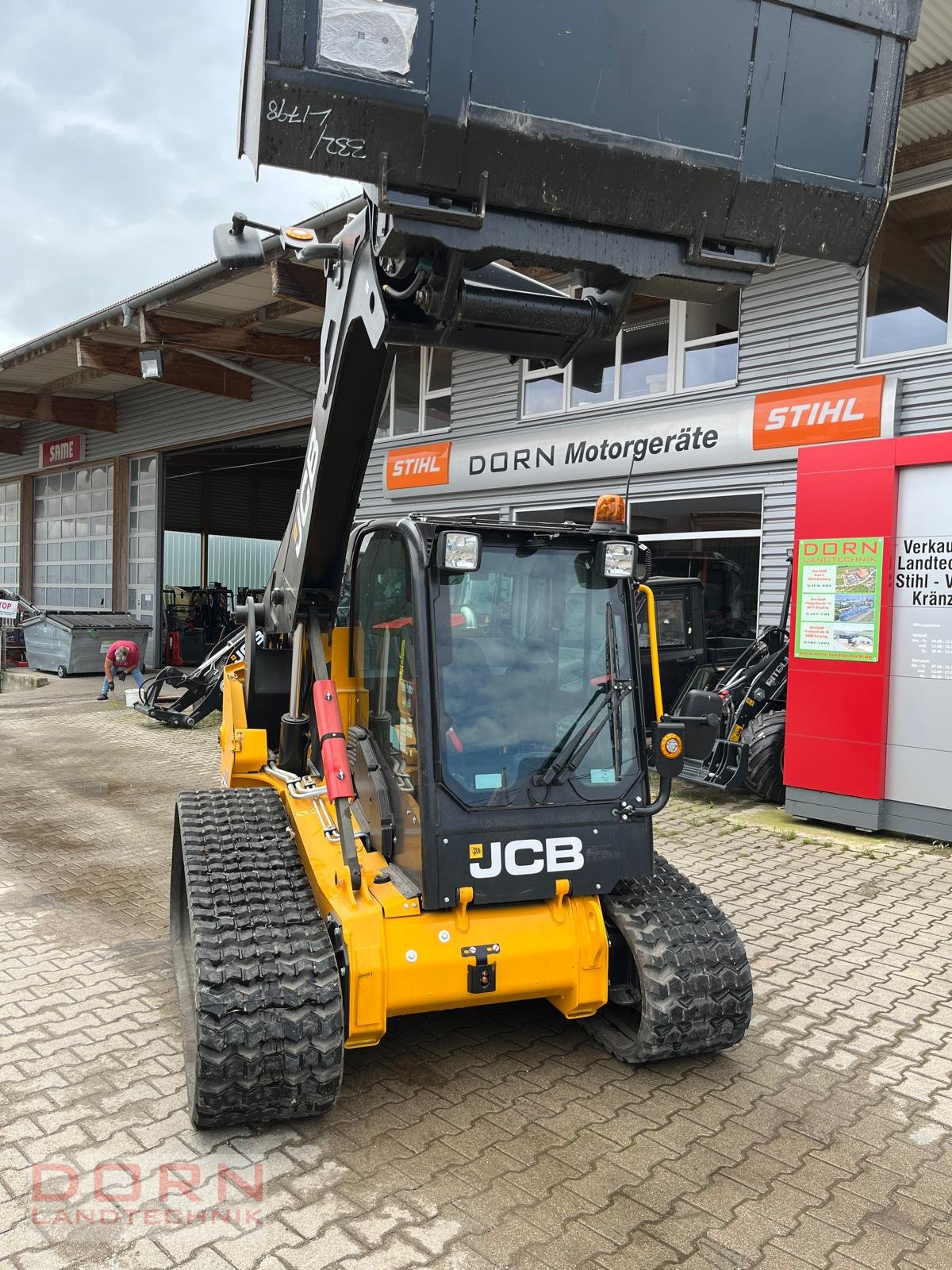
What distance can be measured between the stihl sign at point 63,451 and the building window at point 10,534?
2.60 metres

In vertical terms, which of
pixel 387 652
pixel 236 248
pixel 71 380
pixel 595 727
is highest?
pixel 71 380

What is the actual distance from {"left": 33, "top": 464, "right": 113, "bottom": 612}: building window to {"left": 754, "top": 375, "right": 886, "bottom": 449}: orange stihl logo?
17.8 m

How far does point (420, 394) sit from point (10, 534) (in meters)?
18.9

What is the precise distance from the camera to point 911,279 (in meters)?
9.77

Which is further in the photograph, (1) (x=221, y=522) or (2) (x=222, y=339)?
(1) (x=221, y=522)

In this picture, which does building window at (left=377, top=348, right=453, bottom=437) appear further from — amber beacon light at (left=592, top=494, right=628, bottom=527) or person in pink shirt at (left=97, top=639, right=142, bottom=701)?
amber beacon light at (left=592, top=494, right=628, bottom=527)

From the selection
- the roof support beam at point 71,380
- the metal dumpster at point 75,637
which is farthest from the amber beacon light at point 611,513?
the metal dumpster at point 75,637

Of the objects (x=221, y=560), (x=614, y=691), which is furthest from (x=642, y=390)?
(x=221, y=560)

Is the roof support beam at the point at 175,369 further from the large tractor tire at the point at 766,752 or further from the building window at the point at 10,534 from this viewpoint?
the large tractor tire at the point at 766,752

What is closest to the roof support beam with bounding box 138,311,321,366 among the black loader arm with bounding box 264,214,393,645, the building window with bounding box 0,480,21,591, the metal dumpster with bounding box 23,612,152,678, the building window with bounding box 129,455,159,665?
the metal dumpster with bounding box 23,612,152,678

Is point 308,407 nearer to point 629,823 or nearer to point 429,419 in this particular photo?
point 429,419

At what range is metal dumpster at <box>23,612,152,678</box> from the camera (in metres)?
20.0

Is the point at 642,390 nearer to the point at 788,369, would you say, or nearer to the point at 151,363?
the point at 788,369

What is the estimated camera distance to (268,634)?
523cm
